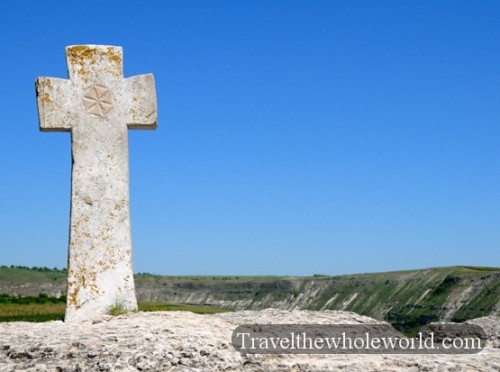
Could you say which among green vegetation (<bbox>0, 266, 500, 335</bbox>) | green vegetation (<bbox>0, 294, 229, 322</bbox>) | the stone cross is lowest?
green vegetation (<bbox>0, 266, 500, 335</bbox>)

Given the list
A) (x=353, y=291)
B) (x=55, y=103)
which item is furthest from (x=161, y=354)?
(x=353, y=291)

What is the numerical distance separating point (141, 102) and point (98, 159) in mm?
1438

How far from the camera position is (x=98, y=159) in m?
14.7

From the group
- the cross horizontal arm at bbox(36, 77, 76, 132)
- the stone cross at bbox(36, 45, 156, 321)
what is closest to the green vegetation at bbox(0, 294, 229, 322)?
the stone cross at bbox(36, 45, 156, 321)

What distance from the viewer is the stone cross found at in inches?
565

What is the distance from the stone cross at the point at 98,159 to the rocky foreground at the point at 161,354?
161cm

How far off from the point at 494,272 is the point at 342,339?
84.8 m

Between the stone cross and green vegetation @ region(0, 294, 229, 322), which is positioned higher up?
the stone cross

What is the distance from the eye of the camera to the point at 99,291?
14.3 m

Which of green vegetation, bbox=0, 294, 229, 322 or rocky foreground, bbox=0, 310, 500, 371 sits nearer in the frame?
rocky foreground, bbox=0, 310, 500, 371

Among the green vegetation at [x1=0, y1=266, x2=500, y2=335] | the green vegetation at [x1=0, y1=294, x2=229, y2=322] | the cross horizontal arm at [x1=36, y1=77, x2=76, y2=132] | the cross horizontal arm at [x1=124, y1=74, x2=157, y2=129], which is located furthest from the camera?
the green vegetation at [x1=0, y1=266, x2=500, y2=335]

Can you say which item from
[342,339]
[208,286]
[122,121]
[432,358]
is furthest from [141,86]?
[208,286]

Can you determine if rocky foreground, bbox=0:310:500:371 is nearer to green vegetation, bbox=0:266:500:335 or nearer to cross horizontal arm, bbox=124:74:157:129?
cross horizontal arm, bbox=124:74:157:129

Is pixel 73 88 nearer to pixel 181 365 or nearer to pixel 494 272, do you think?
pixel 181 365
